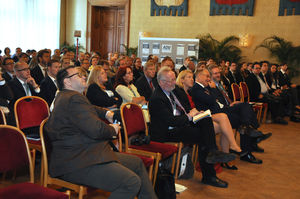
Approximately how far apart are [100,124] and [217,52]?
992cm

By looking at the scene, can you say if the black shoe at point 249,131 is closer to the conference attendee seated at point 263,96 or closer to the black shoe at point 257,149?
the black shoe at point 257,149

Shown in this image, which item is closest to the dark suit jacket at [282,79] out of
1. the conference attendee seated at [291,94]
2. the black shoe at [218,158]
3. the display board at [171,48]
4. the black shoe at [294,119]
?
the conference attendee seated at [291,94]

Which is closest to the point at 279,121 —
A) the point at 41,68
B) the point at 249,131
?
the point at 249,131

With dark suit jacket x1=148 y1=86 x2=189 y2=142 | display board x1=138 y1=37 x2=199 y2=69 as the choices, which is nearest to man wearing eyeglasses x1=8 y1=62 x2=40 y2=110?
dark suit jacket x1=148 y1=86 x2=189 y2=142

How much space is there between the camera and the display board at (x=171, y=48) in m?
11.2

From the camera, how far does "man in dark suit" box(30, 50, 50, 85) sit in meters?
5.25

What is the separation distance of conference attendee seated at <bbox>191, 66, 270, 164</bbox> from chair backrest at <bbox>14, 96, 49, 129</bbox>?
1.98 meters

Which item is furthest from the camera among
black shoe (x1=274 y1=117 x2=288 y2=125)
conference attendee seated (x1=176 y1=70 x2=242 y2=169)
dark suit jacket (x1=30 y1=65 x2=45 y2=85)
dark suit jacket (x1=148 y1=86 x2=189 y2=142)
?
black shoe (x1=274 y1=117 x2=288 y2=125)

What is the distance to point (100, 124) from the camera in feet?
7.34

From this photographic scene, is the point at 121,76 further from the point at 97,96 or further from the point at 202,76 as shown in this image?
the point at 202,76

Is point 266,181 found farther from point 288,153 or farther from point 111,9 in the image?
point 111,9

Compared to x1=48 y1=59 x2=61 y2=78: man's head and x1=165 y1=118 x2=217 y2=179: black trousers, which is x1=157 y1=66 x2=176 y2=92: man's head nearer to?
x1=165 y1=118 x2=217 y2=179: black trousers

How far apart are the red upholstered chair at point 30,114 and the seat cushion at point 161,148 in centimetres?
95

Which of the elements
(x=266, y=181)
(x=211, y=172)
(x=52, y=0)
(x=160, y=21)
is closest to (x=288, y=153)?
(x=266, y=181)
